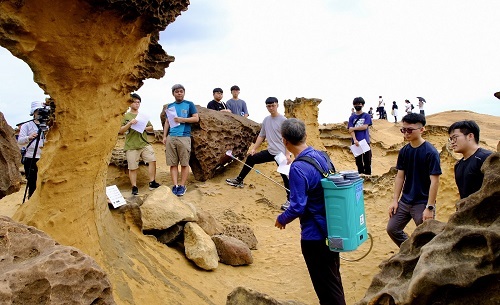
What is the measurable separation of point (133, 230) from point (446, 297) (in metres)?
3.09

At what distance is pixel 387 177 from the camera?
6762 millimetres

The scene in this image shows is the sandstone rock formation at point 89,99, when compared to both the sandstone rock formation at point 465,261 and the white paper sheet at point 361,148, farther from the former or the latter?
the white paper sheet at point 361,148

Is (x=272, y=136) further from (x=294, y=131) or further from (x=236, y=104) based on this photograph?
(x=294, y=131)

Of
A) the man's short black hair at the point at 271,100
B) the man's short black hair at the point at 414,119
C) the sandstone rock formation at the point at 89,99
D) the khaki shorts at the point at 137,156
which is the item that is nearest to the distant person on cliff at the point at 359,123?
the man's short black hair at the point at 271,100

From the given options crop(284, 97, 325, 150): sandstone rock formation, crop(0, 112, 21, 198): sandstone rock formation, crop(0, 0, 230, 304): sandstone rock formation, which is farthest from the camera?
crop(284, 97, 325, 150): sandstone rock formation

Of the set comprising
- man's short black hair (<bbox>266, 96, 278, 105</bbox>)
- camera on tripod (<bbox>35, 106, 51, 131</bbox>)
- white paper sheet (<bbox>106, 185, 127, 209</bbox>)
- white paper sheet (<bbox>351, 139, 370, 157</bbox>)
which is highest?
man's short black hair (<bbox>266, 96, 278, 105</bbox>)

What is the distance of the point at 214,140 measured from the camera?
738cm

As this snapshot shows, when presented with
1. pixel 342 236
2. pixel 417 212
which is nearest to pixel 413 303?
pixel 342 236

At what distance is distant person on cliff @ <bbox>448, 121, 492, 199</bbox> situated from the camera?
2949mm

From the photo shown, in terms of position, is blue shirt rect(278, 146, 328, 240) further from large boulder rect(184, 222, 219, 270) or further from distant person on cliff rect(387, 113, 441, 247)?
large boulder rect(184, 222, 219, 270)

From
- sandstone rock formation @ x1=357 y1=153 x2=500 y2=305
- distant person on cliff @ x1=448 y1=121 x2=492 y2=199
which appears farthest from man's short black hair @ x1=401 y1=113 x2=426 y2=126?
sandstone rock formation @ x1=357 y1=153 x2=500 y2=305

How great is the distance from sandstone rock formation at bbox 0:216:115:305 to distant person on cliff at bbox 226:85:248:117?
6605mm

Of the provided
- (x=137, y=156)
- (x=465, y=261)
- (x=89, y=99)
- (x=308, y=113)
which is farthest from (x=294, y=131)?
(x=308, y=113)

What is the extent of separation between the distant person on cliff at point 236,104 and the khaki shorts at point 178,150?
2133 mm
